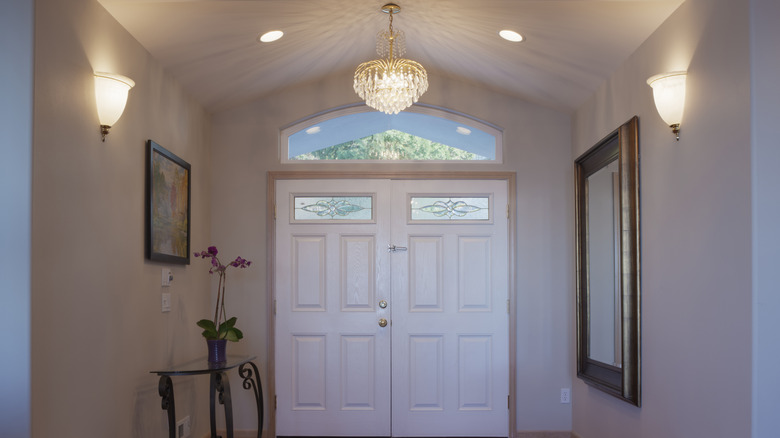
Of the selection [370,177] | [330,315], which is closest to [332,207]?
[370,177]

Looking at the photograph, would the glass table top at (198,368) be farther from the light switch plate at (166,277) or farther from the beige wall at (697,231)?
the beige wall at (697,231)

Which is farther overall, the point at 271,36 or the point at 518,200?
the point at 518,200

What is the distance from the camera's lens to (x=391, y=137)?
5238 millimetres

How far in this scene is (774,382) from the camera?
8.34 feet

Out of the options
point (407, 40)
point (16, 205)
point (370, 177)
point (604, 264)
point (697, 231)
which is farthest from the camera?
point (370, 177)

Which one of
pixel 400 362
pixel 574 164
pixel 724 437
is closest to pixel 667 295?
pixel 724 437

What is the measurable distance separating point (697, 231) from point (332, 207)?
272 centimetres

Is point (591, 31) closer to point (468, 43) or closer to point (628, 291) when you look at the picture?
point (468, 43)

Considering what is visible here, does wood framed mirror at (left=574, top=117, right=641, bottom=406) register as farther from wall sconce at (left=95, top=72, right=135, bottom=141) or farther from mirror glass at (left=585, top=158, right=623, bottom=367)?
wall sconce at (left=95, top=72, right=135, bottom=141)

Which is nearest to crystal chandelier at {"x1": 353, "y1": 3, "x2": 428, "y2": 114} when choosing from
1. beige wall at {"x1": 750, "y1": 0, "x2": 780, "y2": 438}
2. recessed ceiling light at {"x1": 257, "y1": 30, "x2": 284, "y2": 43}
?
recessed ceiling light at {"x1": 257, "y1": 30, "x2": 284, "y2": 43}

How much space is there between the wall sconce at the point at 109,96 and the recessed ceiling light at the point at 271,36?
3.21ft

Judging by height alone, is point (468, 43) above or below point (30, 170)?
above

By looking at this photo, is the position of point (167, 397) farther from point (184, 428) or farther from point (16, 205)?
point (16, 205)

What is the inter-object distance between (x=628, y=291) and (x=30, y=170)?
2802 mm
